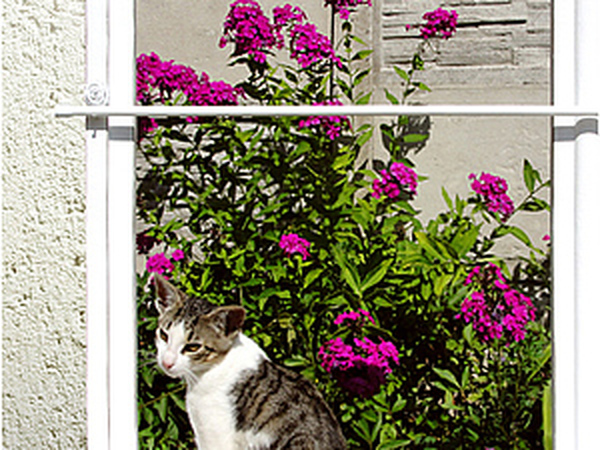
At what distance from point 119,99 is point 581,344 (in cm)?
74

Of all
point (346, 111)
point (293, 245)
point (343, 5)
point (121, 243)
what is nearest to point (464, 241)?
point (293, 245)

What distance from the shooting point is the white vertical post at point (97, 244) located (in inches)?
42.1

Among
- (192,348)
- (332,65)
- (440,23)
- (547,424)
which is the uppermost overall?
(440,23)

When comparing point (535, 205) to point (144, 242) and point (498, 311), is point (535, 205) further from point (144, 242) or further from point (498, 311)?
point (144, 242)

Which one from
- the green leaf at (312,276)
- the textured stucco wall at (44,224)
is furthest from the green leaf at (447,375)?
the textured stucco wall at (44,224)

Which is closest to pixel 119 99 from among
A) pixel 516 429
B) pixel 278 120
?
pixel 278 120

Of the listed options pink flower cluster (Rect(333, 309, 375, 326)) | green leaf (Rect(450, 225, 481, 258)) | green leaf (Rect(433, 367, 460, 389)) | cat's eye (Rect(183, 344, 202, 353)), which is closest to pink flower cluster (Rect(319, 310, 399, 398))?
pink flower cluster (Rect(333, 309, 375, 326))

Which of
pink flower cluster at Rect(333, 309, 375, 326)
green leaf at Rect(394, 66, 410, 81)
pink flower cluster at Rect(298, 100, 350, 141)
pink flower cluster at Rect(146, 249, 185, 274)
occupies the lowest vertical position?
pink flower cluster at Rect(333, 309, 375, 326)

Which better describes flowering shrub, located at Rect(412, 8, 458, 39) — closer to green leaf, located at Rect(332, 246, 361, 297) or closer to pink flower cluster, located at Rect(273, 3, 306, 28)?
pink flower cluster, located at Rect(273, 3, 306, 28)

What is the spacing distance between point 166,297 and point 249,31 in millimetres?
748

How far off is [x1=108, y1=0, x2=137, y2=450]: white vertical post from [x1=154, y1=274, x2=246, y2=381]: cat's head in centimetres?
20

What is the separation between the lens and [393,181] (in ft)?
6.31

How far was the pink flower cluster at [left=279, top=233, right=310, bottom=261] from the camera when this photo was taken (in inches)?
69.9

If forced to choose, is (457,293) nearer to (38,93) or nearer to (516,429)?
(516,429)
